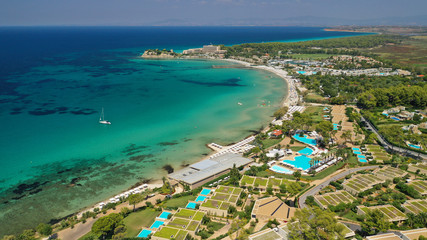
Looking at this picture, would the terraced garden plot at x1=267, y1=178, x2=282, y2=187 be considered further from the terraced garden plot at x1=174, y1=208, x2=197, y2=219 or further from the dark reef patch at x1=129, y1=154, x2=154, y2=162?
the dark reef patch at x1=129, y1=154, x2=154, y2=162

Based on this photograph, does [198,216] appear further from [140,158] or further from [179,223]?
[140,158]

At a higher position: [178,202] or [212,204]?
[212,204]

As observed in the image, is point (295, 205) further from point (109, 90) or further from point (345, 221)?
point (109, 90)

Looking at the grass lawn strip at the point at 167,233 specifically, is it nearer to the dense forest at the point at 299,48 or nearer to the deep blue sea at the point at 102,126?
the deep blue sea at the point at 102,126

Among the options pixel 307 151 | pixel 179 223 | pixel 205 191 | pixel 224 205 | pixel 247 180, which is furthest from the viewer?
pixel 307 151

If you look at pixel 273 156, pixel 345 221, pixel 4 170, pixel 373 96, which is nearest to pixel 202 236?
pixel 345 221

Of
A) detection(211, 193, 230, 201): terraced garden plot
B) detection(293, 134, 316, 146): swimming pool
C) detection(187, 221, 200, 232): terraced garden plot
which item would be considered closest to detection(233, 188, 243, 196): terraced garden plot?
detection(211, 193, 230, 201): terraced garden plot

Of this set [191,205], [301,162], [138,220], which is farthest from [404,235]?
[138,220]
